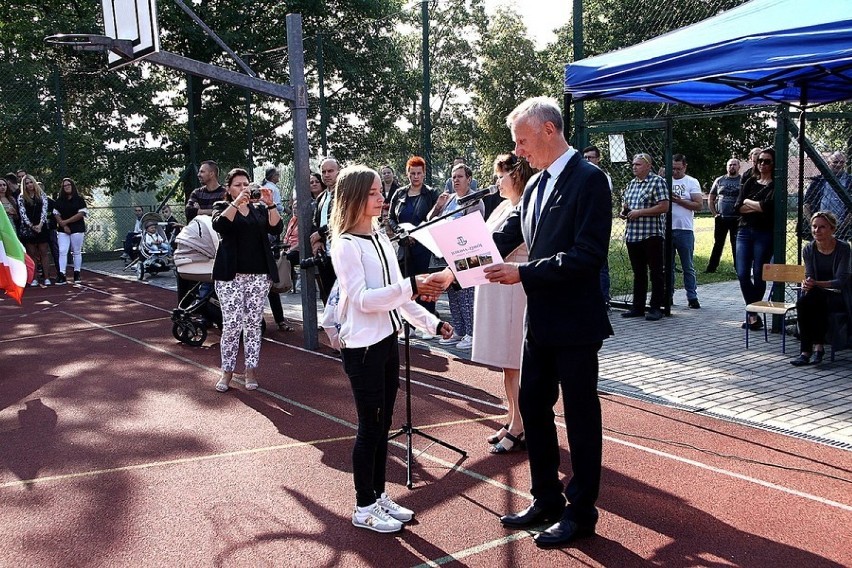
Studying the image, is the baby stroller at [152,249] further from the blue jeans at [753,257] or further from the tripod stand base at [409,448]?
the tripod stand base at [409,448]

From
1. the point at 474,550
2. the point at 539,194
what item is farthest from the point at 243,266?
the point at 474,550

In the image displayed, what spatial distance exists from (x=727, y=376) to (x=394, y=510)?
4.36 meters

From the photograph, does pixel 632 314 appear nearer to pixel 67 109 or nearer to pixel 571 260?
pixel 571 260

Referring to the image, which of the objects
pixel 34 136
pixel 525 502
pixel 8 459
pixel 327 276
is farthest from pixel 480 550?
pixel 34 136

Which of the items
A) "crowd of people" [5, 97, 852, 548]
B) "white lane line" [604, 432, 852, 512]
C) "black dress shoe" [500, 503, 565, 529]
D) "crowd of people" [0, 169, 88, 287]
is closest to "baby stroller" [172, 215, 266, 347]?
"crowd of people" [5, 97, 852, 548]

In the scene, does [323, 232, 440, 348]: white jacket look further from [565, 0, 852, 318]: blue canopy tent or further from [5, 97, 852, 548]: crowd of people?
[565, 0, 852, 318]: blue canopy tent

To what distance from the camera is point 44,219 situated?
619 inches

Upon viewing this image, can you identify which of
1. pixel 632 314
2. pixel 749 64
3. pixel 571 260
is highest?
pixel 749 64

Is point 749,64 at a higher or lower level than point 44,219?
higher

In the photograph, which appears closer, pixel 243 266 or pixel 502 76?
pixel 243 266

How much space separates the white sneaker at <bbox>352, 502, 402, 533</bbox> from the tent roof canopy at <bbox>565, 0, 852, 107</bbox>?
487cm

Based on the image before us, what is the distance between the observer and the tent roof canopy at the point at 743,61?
20.8 feet

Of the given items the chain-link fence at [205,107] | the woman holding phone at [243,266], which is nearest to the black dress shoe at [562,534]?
the woman holding phone at [243,266]

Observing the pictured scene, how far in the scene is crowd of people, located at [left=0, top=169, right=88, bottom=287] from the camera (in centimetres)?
1554
